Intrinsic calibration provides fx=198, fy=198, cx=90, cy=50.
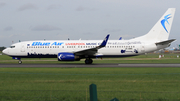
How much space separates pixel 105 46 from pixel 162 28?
9.83 metres

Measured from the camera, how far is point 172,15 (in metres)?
31.8

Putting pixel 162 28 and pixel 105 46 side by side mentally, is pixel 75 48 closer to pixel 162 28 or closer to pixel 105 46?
pixel 105 46

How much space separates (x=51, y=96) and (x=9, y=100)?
1.80 m

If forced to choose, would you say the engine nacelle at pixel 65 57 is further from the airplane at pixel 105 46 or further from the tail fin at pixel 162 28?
the tail fin at pixel 162 28

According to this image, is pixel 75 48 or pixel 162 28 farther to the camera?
pixel 162 28

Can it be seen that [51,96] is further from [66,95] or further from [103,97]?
[103,97]

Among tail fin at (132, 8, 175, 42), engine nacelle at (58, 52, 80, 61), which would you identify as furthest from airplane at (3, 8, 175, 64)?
engine nacelle at (58, 52, 80, 61)

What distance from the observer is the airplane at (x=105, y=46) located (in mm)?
30672

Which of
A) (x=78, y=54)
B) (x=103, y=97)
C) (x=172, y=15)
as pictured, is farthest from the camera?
(x=172, y=15)

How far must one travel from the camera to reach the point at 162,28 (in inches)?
1257

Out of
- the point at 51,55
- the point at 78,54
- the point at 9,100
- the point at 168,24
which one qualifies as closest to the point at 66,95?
the point at 9,100

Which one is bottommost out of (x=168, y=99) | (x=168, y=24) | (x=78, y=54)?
(x=168, y=99)

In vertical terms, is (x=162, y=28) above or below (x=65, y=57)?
above

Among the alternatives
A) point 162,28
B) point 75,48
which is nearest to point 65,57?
point 75,48
